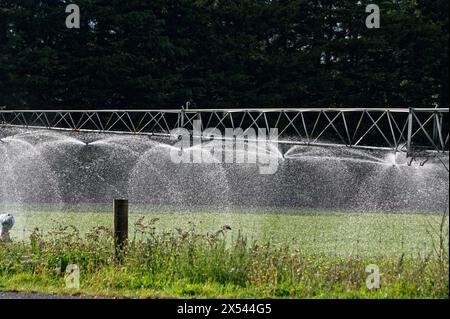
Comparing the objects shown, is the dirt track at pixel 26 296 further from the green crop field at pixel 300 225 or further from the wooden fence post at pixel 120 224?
the green crop field at pixel 300 225

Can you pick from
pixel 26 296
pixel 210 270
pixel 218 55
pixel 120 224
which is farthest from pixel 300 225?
pixel 218 55

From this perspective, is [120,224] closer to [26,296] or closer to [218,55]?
[26,296]

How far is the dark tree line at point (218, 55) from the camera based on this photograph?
127 feet

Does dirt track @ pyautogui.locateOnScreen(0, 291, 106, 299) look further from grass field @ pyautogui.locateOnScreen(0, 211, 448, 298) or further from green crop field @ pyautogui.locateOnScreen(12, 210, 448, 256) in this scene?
green crop field @ pyautogui.locateOnScreen(12, 210, 448, 256)

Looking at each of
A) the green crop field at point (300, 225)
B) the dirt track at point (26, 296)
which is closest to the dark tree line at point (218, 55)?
the green crop field at point (300, 225)

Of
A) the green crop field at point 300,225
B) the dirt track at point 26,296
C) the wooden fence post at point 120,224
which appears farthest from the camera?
the green crop field at point 300,225

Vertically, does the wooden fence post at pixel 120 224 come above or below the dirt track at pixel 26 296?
above

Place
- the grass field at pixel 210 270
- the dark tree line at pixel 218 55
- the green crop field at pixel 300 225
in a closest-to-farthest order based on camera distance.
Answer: the grass field at pixel 210 270 → the green crop field at pixel 300 225 → the dark tree line at pixel 218 55

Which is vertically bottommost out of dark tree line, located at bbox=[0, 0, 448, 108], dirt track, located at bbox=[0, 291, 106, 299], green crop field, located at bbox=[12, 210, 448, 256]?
green crop field, located at bbox=[12, 210, 448, 256]

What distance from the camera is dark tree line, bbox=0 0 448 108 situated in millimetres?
38594

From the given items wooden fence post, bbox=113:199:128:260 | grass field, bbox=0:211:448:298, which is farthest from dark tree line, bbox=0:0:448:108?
wooden fence post, bbox=113:199:128:260

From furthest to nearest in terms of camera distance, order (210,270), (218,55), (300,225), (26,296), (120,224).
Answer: (218,55), (300,225), (120,224), (210,270), (26,296)

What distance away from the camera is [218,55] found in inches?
1598
